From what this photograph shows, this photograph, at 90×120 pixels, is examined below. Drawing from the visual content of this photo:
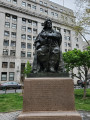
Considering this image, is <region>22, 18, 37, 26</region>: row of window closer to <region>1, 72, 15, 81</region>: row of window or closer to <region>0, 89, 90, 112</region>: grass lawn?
<region>1, 72, 15, 81</region>: row of window

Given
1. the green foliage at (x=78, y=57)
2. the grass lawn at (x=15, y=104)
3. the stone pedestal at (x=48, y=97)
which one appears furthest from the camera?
the green foliage at (x=78, y=57)

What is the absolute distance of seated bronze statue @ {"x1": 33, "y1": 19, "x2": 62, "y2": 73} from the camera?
5.28 meters

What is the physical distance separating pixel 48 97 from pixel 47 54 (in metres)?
1.97

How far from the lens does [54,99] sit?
4.25m

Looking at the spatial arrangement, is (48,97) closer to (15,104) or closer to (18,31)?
(15,104)

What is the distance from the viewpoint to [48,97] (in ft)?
14.0

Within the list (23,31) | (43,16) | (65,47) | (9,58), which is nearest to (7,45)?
(9,58)

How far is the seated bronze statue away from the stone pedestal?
0.88 m

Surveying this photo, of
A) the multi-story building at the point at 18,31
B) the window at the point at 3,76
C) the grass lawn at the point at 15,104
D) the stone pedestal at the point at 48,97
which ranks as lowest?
the window at the point at 3,76

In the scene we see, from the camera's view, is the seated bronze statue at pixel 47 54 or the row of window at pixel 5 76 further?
the row of window at pixel 5 76

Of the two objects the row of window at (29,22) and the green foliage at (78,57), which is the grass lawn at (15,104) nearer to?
the green foliage at (78,57)

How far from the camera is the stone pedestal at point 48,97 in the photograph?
4150 mm

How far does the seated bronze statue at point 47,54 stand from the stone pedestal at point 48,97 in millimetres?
884

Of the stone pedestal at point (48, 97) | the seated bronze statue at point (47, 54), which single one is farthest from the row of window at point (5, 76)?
the stone pedestal at point (48, 97)
